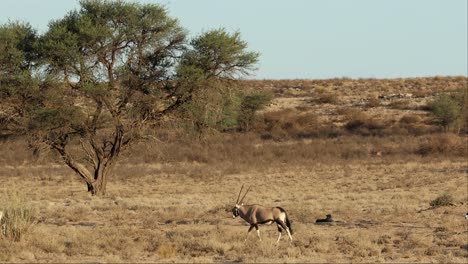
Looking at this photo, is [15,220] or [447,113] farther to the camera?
[447,113]

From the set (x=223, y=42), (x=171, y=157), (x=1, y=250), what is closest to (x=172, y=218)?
(x=1, y=250)

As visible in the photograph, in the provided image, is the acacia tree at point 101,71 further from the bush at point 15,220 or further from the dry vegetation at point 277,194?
the bush at point 15,220

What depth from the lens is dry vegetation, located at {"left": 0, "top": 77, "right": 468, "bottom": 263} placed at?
14.0 m

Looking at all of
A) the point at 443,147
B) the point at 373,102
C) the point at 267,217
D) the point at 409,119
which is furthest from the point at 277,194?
the point at 373,102

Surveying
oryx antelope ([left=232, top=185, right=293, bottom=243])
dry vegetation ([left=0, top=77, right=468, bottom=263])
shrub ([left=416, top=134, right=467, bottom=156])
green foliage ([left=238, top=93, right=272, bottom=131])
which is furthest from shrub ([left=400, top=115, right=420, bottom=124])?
oryx antelope ([left=232, top=185, right=293, bottom=243])

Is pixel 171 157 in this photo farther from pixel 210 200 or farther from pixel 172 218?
pixel 172 218

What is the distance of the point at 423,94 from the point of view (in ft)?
228

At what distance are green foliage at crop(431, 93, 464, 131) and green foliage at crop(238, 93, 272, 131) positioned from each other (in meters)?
13.1

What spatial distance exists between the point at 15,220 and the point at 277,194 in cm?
1426

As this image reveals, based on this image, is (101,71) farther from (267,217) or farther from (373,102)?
(373,102)

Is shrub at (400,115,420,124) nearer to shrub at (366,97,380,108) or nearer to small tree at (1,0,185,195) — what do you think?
shrub at (366,97,380,108)

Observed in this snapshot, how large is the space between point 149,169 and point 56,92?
14.0m

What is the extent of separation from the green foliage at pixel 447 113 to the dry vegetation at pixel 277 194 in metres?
0.77

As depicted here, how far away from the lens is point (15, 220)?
14695 millimetres
